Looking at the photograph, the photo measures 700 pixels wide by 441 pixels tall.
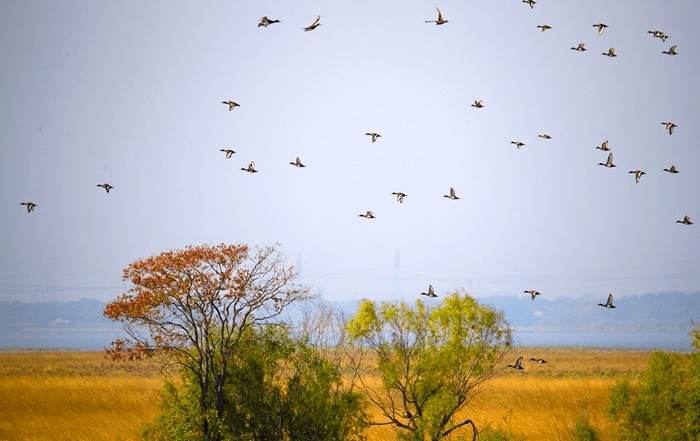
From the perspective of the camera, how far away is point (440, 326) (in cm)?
3538

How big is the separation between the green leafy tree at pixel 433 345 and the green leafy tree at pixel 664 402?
6.75 metres

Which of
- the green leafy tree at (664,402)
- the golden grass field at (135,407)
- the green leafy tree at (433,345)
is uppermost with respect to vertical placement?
the green leafy tree at (433,345)

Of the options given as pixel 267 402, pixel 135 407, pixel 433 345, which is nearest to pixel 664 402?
pixel 433 345

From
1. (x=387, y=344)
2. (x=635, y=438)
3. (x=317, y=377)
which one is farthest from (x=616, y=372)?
(x=317, y=377)

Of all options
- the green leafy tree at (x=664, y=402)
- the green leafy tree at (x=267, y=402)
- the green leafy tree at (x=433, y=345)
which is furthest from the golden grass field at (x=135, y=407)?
the green leafy tree at (x=267, y=402)

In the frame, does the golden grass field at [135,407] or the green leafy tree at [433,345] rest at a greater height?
the green leafy tree at [433,345]

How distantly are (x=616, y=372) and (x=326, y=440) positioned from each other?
72777 mm

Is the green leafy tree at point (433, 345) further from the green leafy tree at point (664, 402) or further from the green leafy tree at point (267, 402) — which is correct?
the green leafy tree at point (664, 402)

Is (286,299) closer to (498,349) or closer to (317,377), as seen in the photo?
(317,377)

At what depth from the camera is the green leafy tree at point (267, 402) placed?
28.8 m

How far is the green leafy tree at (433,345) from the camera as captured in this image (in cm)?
3478

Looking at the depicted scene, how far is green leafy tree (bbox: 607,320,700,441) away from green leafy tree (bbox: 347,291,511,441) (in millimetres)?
6748

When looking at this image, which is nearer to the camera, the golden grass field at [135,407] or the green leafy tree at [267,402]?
the green leafy tree at [267,402]

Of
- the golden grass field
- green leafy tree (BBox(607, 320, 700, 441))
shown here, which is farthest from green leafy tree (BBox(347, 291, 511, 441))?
green leafy tree (BBox(607, 320, 700, 441))
